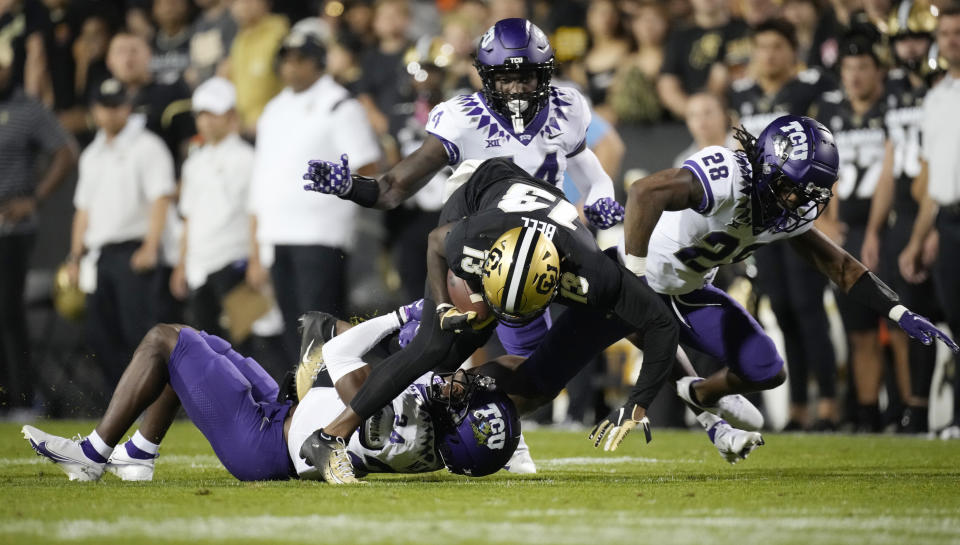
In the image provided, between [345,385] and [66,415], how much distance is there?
19.4ft

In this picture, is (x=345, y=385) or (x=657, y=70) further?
(x=657, y=70)

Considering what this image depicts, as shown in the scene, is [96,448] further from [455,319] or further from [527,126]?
[527,126]

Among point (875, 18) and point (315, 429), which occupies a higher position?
point (875, 18)

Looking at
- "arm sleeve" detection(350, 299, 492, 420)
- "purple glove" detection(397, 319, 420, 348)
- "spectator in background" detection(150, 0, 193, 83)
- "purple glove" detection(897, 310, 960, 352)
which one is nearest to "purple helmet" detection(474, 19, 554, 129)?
"purple glove" detection(397, 319, 420, 348)

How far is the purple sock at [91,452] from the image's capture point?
5348 mm

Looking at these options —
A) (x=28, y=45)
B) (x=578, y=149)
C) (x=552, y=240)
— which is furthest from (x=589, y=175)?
(x=28, y=45)

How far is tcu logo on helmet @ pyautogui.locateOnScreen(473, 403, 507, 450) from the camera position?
516cm

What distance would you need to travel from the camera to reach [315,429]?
5215 mm

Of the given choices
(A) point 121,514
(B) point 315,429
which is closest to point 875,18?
(B) point 315,429

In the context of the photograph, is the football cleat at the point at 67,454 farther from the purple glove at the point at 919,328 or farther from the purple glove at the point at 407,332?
the purple glove at the point at 919,328

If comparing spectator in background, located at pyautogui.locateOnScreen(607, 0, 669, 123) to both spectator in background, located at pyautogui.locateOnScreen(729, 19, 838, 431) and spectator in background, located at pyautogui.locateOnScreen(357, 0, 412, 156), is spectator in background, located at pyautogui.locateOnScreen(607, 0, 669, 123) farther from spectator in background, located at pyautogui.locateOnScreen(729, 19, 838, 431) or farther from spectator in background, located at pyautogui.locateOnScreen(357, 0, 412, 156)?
spectator in background, located at pyautogui.locateOnScreen(357, 0, 412, 156)

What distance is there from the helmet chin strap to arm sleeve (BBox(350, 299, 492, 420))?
4.79 feet

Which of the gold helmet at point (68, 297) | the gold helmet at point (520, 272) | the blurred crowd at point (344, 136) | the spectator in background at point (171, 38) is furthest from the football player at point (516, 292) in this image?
the spectator in background at point (171, 38)

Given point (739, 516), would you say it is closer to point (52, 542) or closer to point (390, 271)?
point (52, 542)
